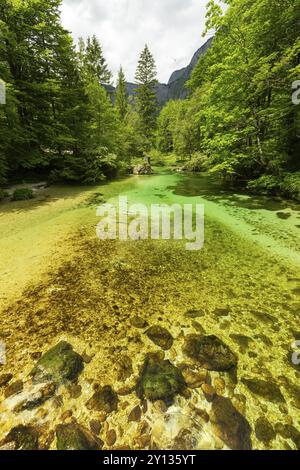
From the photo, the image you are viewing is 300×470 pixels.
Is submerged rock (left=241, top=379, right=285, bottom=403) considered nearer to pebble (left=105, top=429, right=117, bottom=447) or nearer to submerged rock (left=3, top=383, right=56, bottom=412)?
pebble (left=105, top=429, right=117, bottom=447)

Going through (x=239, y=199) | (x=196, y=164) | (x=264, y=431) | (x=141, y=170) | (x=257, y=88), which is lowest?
(x=264, y=431)

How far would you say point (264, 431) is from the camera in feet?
5.90

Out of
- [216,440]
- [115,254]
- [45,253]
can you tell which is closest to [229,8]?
[115,254]

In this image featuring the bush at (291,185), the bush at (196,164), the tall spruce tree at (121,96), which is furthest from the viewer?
the tall spruce tree at (121,96)

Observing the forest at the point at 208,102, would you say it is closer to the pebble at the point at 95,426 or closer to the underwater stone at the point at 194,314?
the underwater stone at the point at 194,314

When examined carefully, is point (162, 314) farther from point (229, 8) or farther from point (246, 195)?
point (229, 8)

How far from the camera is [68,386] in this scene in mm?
2158

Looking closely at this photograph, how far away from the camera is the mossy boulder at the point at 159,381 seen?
2.09 meters

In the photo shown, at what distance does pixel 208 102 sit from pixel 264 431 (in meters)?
13.6

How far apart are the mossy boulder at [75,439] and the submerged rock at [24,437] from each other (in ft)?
0.60

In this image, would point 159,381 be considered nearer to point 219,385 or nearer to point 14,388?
point 219,385

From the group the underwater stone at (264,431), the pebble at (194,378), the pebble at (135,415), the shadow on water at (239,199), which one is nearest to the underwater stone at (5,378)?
the pebble at (135,415)

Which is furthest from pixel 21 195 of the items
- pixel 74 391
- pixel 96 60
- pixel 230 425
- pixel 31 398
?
pixel 96 60
